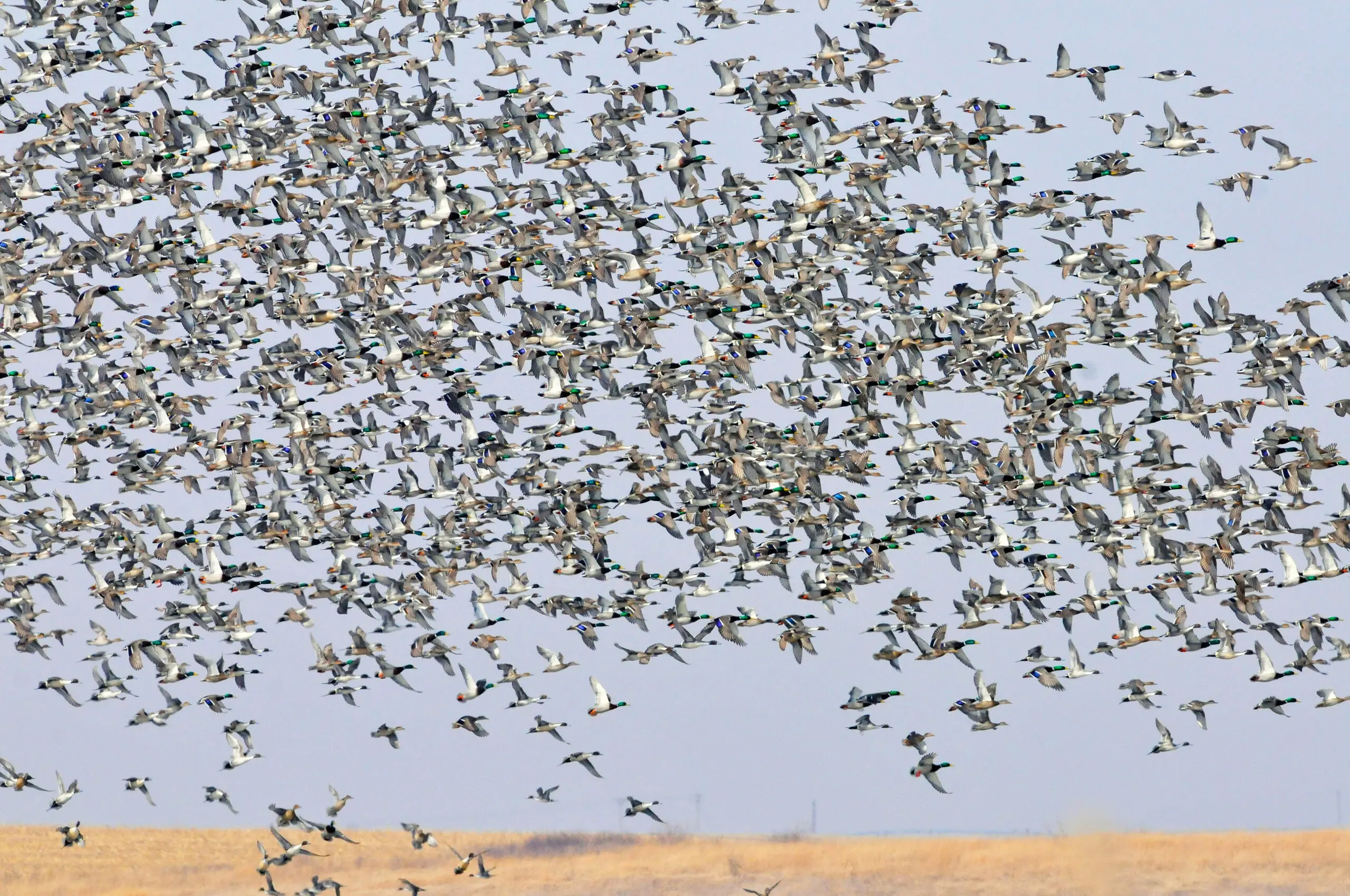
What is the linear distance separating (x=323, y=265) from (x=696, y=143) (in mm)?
10500

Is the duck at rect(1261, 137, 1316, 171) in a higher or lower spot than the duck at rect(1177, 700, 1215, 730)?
higher

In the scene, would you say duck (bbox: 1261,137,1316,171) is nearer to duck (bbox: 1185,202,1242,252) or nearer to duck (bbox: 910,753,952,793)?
duck (bbox: 1185,202,1242,252)

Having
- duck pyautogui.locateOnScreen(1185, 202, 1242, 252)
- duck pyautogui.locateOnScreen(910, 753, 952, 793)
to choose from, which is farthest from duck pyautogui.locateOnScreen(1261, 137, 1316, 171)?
duck pyautogui.locateOnScreen(910, 753, 952, 793)

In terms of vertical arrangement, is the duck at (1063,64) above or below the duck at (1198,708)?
above

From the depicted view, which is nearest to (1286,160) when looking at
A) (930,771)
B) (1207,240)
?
(1207,240)

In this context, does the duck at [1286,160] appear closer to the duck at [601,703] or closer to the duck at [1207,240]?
the duck at [1207,240]

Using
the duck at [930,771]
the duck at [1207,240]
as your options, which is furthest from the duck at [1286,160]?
the duck at [930,771]

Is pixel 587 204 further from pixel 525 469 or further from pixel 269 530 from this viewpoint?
pixel 269 530

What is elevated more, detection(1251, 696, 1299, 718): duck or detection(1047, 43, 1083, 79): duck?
detection(1047, 43, 1083, 79): duck

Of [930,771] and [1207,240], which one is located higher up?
[1207,240]

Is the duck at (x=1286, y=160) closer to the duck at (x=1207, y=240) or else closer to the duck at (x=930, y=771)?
the duck at (x=1207, y=240)

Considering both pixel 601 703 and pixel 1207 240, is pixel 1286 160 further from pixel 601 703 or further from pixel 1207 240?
pixel 601 703

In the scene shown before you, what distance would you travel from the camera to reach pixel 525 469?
173 ft

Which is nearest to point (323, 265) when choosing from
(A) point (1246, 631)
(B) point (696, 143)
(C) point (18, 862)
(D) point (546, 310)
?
(D) point (546, 310)
